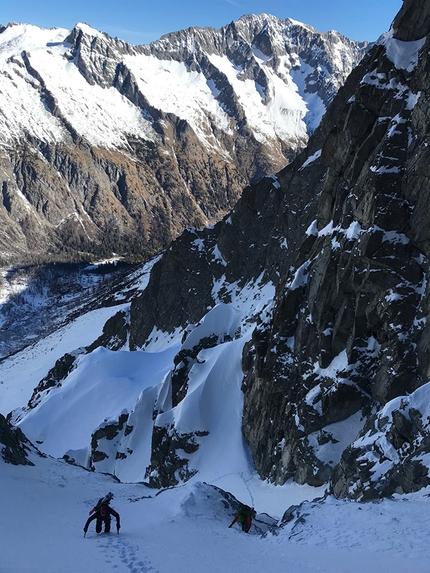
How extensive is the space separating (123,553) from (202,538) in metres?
2.92

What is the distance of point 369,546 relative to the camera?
44.2 feet

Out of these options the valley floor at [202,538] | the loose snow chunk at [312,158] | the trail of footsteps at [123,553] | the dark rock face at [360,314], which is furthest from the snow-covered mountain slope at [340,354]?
the loose snow chunk at [312,158]

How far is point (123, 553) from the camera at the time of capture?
1510cm

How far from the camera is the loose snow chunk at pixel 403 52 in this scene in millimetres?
31484

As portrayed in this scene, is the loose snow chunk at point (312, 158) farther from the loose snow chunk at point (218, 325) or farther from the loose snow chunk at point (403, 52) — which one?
the loose snow chunk at point (403, 52)

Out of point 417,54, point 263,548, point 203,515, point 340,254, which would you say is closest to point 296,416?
point 340,254

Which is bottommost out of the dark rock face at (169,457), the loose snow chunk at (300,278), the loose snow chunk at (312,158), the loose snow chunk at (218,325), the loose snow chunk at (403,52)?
the dark rock face at (169,457)

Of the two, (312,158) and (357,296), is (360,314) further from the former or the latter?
(312,158)

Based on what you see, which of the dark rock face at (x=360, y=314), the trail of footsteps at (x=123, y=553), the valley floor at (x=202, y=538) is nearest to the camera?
the valley floor at (x=202, y=538)

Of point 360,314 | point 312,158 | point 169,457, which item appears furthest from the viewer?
point 312,158

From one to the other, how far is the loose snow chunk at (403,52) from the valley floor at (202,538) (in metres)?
26.3

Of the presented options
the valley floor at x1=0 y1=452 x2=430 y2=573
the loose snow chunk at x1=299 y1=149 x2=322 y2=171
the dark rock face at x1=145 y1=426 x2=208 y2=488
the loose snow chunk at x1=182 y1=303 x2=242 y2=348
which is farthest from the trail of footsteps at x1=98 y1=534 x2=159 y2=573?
the loose snow chunk at x1=299 y1=149 x2=322 y2=171

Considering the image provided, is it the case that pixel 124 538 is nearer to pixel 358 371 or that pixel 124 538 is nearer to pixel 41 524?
pixel 41 524

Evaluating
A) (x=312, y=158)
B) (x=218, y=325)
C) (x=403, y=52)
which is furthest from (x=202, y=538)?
(x=312, y=158)
